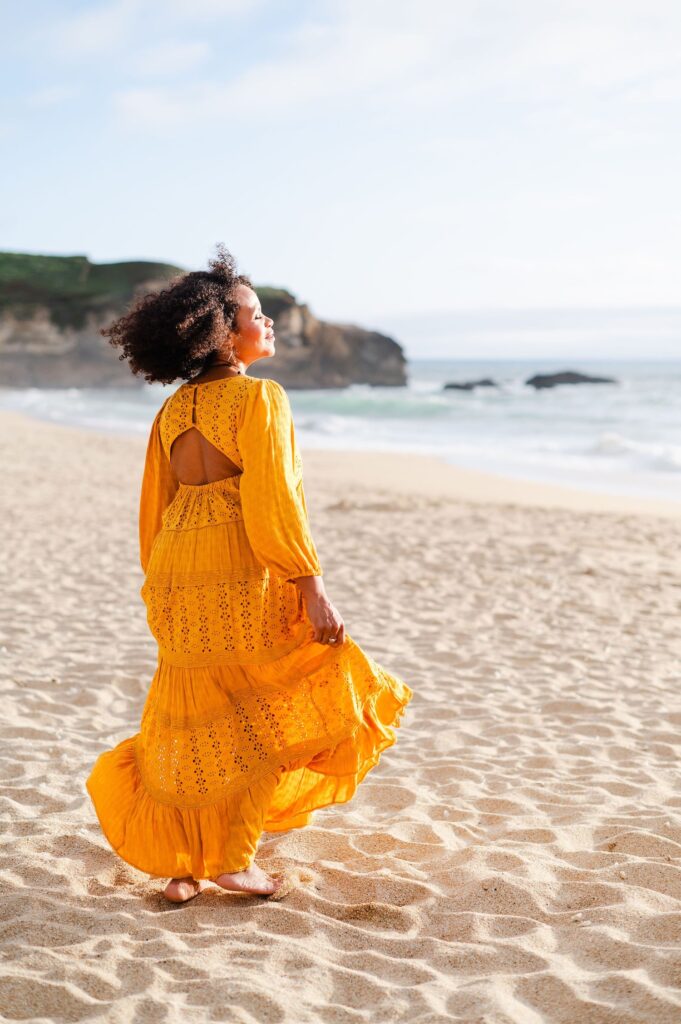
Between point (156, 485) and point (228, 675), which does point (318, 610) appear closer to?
point (228, 675)

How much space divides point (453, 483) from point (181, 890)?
12.4 m

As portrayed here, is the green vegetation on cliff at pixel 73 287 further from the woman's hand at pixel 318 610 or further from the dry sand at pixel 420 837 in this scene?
the woman's hand at pixel 318 610

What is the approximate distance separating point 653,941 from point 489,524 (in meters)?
7.86

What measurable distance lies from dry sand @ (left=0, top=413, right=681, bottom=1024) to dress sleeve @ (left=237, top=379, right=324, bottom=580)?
101 cm

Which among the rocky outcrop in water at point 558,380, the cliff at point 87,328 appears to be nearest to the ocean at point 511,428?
the cliff at point 87,328

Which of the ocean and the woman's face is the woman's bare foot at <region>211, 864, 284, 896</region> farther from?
the ocean

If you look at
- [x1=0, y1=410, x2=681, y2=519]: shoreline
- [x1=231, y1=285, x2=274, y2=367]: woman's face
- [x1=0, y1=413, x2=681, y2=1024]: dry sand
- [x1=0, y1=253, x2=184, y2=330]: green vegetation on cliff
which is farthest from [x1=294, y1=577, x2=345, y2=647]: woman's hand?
[x1=0, y1=253, x2=184, y2=330]: green vegetation on cliff

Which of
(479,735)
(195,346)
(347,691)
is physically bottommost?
(479,735)

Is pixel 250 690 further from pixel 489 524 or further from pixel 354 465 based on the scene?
pixel 354 465

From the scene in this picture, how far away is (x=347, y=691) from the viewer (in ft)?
9.09

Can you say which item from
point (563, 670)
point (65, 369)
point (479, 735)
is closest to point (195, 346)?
point (479, 735)

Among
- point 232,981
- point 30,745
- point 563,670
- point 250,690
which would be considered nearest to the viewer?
point 232,981

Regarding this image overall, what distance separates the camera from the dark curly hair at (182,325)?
2695mm

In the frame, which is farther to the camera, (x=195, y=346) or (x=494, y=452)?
(x=494, y=452)
